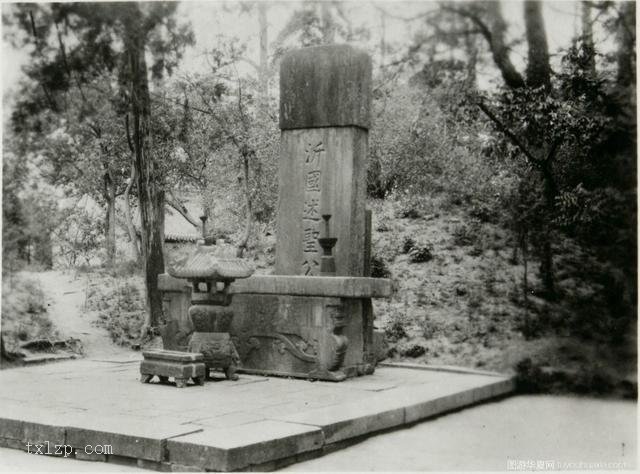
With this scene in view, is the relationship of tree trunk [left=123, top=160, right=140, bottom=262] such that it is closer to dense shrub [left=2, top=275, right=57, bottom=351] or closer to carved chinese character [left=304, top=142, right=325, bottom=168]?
dense shrub [left=2, top=275, right=57, bottom=351]

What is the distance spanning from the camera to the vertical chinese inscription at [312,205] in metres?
9.06

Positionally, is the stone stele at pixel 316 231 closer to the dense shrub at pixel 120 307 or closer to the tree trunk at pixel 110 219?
→ the dense shrub at pixel 120 307

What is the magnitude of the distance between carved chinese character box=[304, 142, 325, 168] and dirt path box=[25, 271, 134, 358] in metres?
3.80

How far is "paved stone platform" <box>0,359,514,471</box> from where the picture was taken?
5.02m

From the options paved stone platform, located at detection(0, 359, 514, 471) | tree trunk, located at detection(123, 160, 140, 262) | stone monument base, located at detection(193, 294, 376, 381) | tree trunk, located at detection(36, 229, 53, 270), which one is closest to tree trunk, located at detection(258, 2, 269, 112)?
tree trunk, located at detection(123, 160, 140, 262)

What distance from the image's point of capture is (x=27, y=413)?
5914 millimetres

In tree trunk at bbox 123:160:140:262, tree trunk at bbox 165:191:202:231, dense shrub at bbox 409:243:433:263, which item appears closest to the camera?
tree trunk at bbox 123:160:140:262

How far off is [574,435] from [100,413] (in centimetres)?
362

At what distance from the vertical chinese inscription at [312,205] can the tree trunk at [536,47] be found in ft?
8.46

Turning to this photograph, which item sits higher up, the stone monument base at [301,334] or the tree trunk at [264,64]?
the tree trunk at [264,64]

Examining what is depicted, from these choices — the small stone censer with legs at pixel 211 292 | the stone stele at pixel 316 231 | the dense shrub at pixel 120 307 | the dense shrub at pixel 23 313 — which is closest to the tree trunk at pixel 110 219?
the dense shrub at pixel 120 307

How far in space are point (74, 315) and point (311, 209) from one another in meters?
5.37

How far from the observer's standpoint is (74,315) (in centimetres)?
1255

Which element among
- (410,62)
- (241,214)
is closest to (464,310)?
(410,62)
